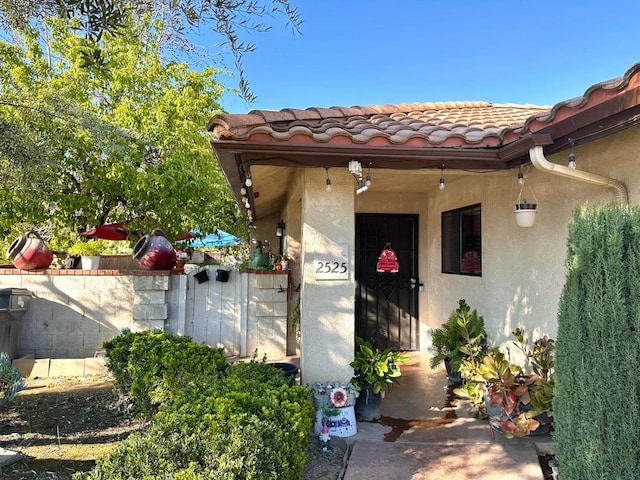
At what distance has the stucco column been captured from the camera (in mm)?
5223

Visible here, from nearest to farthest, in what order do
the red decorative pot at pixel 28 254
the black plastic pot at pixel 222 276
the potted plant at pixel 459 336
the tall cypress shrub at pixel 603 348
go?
the tall cypress shrub at pixel 603 348 → the potted plant at pixel 459 336 → the red decorative pot at pixel 28 254 → the black plastic pot at pixel 222 276

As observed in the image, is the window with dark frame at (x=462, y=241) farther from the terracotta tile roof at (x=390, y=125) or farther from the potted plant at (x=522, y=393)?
the potted plant at (x=522, y=393)

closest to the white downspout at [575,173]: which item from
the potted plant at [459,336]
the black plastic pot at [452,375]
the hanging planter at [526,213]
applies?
the hanging planter at [526,213]

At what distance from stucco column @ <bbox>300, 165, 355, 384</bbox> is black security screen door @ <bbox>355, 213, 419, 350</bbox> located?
145 inches

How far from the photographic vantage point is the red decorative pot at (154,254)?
28.7 feet

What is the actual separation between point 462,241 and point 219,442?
230 inches

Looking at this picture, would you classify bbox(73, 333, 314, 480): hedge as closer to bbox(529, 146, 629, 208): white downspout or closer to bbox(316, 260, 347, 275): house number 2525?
bbox(316, 260, 347, 275): house number 2525

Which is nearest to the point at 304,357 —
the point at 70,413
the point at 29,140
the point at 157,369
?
the point at 157,369

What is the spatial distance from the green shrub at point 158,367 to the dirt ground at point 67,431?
20.7 inches

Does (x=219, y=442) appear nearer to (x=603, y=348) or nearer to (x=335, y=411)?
(x=335, y=411)

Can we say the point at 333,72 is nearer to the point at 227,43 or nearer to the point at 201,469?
the point at 227,43

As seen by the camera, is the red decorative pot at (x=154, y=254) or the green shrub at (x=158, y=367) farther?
the red decorative pot at (x=154, y=254)

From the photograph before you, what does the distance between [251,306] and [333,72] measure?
535cm

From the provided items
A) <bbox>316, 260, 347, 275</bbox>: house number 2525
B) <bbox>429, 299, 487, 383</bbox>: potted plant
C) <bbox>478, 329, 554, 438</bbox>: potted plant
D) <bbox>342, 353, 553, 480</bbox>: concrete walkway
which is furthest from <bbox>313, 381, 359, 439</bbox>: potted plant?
<bbox>429, 299, 487, 383</bbox>: potted plant
